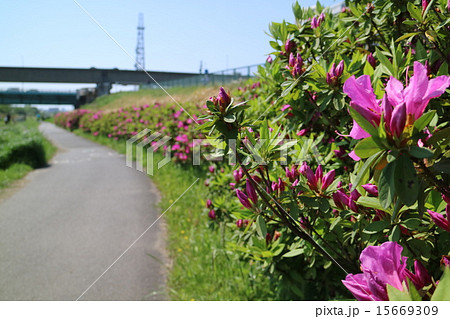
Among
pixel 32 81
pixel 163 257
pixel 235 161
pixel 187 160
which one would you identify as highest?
pixel 32 81

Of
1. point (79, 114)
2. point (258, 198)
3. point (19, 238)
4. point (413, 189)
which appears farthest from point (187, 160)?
point (413, 189)

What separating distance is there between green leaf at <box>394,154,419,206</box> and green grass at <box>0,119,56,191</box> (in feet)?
15.6

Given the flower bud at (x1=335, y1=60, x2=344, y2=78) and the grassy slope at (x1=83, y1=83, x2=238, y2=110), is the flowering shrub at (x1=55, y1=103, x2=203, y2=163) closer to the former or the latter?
the grassy slope at (x1=83, y1=83, x2=238, y2=110)

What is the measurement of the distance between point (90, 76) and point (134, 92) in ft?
1.22

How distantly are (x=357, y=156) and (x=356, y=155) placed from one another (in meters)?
0.03

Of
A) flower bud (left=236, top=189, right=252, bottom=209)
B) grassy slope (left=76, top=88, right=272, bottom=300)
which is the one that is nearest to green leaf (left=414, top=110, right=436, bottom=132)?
flower bud (left=236, top=189, right=252, bottom=209)

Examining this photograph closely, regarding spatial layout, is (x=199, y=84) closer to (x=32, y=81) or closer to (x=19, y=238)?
(x=32, y=81)

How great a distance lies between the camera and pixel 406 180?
1.94ft

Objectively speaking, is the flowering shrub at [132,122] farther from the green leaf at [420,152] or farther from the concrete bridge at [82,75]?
the green leaf at [420,152]

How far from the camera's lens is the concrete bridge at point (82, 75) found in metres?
1.37

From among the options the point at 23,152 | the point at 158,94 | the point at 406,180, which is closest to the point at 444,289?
the point at 406,180

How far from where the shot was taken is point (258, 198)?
3.76 ft

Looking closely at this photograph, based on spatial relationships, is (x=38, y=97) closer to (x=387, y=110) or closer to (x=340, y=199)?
(x=340, y=199)

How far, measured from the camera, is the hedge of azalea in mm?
608
